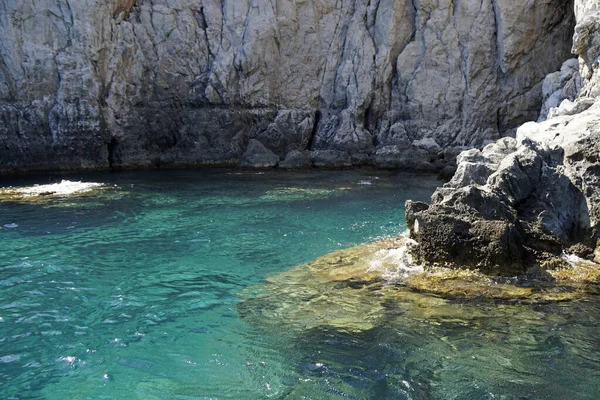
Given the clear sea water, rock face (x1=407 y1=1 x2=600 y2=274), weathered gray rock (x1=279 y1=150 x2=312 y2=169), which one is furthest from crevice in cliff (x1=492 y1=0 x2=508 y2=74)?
the clear sea water

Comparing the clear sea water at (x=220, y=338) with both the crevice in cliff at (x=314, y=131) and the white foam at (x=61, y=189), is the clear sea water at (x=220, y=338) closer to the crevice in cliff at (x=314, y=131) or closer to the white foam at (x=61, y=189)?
the white foam at (x=61, y=189)

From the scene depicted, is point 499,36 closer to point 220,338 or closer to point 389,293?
point 389,293

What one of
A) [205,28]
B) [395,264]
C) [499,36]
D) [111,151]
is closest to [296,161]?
[205,28]

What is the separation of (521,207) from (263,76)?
2416cm

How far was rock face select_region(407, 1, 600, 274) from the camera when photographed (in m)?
10.5

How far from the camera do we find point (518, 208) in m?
11.8

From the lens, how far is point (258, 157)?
31844 millimetres

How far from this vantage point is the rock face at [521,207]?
1050 centimetres

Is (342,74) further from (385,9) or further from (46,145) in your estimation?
(46,145)

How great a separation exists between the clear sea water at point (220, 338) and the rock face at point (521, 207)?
181cm

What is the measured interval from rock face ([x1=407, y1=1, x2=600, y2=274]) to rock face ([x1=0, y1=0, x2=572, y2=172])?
55.4ft

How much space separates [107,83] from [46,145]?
482 centimetres

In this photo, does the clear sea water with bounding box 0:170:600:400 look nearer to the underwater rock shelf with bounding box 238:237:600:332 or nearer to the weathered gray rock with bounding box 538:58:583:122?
the underwater rock shelf with bounding box 238:237:600:332

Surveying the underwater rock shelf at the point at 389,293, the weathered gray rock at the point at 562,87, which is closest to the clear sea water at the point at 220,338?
the underwater rock shelf at the point at 389,293
